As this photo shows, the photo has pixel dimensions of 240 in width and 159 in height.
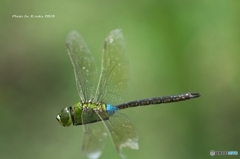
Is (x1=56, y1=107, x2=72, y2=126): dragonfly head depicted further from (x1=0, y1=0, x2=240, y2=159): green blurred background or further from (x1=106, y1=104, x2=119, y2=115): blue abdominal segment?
(x1=0, y1=0, x2=240, y2=159): green blurred background

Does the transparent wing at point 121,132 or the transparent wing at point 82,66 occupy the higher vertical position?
the transparent wing at point 82,66

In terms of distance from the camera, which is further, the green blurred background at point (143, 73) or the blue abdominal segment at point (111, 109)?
the green blurred background at point (143, 73)

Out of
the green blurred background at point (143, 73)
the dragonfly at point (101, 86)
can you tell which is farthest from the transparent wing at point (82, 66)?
the green blurred background at point (143, 73)

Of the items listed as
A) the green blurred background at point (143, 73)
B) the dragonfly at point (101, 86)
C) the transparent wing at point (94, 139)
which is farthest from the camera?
the green blurred background at point (143, 73)

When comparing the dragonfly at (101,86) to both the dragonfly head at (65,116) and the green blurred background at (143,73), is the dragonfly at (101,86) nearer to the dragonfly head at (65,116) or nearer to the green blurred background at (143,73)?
the dragonfly head at (65,116)

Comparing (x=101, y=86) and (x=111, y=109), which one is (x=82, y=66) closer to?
(x=101, y=86)

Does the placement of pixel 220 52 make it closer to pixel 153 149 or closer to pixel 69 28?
pixel 153 149

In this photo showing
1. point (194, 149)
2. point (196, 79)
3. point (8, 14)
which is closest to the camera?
point (194, 149)

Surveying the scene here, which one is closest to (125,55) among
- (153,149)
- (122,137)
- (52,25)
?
(122,137)
